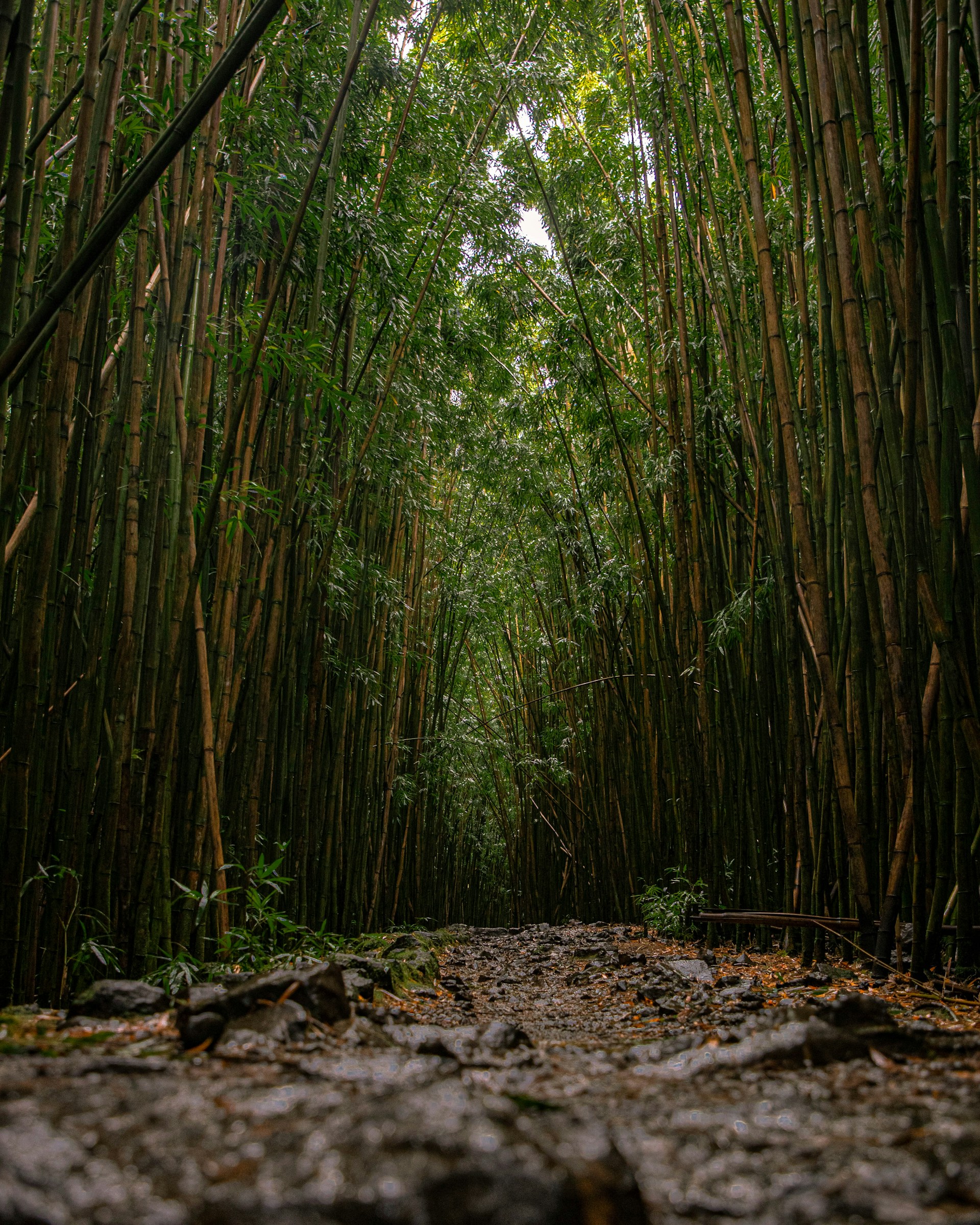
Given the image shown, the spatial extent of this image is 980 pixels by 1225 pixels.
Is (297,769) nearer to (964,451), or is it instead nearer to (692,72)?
(964,451)

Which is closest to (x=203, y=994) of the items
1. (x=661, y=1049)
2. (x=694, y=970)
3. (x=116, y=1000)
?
(x=116, y=1000)

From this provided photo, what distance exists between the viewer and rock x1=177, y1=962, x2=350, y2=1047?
93 cm

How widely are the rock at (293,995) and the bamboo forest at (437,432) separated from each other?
0.62 m

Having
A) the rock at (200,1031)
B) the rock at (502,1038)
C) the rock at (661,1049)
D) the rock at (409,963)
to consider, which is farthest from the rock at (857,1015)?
the rock at (409,963)

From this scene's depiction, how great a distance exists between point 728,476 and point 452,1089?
10.0 ft

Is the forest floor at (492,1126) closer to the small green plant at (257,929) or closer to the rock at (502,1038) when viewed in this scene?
the rock at (502,1038)

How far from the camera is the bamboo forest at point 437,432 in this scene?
4.84ft

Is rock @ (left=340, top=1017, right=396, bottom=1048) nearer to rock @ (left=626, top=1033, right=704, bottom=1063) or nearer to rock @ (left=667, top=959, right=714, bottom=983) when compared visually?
rock @ (left=626, top=1033, right=704, bottom=1063)

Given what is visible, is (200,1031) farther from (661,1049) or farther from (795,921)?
(795,921)

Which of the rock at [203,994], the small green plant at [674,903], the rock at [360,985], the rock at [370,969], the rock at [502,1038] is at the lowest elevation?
the small green plant at [674,903]

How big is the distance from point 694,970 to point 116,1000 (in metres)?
1.64

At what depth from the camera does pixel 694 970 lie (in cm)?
224

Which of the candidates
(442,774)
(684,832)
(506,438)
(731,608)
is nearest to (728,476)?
(731,608)

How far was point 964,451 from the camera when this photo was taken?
4.51ft
